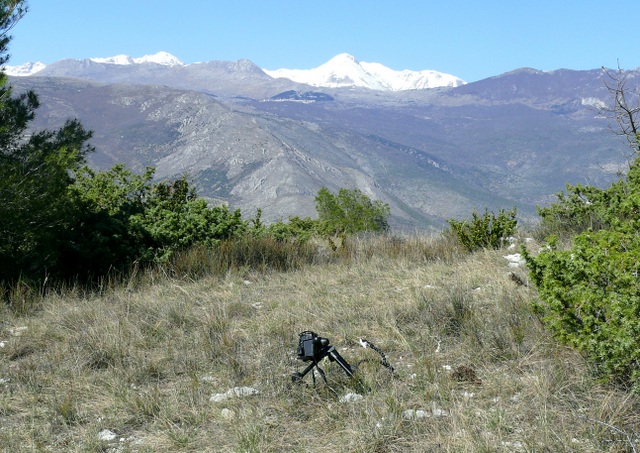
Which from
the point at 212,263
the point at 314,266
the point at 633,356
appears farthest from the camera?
the point at 314,266

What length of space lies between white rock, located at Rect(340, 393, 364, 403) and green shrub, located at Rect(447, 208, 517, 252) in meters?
5.87

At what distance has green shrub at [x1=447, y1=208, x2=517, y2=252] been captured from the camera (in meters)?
9.34

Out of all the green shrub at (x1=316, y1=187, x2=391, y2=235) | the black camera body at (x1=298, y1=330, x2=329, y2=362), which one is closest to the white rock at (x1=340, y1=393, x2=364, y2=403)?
the black camera body at (x1=298, y1=330, x2=329, y2=362)

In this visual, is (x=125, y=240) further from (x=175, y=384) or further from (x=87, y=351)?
(x=175, y=384)

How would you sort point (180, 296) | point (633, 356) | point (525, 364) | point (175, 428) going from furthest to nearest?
point (180, 296)
point (525, 364)
point (175, 428)
point (633, 356)

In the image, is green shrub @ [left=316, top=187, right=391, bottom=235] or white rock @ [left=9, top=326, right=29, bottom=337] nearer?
white rock @ [left=9, top=326, right=29, bottom=337]

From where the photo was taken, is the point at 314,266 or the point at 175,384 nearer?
the point at 175,384

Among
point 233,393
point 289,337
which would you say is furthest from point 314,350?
point 289,337

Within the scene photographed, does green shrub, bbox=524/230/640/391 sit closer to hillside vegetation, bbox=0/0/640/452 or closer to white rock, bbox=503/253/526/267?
hillside vegetation, bbox=0/0/640/452

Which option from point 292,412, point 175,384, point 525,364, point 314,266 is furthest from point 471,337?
point 314,266

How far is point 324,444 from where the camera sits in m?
3.23

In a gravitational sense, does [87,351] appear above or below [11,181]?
below

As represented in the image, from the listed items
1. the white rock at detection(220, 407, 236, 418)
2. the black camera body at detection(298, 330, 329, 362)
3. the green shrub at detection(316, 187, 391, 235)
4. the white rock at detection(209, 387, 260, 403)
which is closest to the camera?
the white rock at detection(220, 407, 236, 418)

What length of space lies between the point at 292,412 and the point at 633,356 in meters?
2.09
